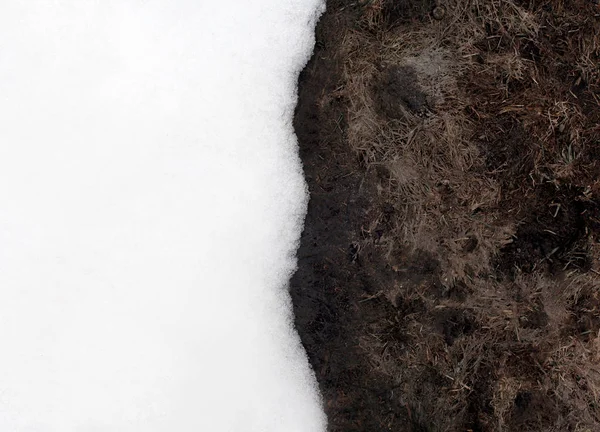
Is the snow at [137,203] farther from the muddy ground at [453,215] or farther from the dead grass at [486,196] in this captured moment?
the dead grass at [486,196]

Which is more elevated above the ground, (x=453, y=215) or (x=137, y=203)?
(x=137, y=203)

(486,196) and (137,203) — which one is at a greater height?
(137,203)

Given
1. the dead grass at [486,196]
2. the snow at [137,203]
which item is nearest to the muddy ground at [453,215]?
the dead grass at [486,196]

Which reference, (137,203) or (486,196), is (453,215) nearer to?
(486,196)

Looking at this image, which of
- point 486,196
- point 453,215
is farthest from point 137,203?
point 486,196
